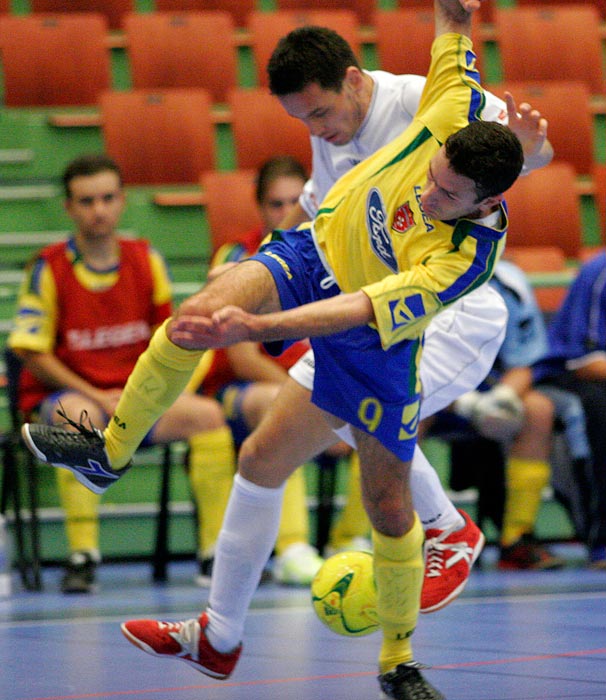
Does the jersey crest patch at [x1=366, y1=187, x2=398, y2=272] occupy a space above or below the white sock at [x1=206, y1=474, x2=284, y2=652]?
above

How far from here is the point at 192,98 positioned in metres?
7.12

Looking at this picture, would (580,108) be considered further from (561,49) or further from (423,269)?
(423,269)

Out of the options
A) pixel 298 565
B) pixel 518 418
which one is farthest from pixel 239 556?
pixel 518 418

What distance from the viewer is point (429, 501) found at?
364cm

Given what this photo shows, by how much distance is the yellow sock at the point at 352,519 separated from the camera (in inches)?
220

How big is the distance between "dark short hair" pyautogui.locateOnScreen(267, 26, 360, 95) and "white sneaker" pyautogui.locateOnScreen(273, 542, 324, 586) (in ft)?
7.44

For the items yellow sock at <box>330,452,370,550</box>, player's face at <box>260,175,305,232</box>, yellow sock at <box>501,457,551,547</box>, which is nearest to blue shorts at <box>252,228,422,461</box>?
player's face at <box>260,175,305,232</box>

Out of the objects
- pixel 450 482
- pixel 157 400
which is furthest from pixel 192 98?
pixel 157 400

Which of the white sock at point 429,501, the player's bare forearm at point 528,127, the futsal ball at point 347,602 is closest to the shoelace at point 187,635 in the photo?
the futsal ball at point 347,602

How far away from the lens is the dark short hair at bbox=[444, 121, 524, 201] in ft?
8.88

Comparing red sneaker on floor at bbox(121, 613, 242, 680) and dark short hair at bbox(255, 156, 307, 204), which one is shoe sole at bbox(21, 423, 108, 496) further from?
dark short hair at bbox(255, 156, 307, 204)

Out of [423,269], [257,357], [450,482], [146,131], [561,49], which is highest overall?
[561,49]

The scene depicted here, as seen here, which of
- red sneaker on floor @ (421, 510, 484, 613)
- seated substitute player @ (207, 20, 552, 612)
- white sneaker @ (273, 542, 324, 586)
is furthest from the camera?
white sneaker @ (273, 542, 324, 586)

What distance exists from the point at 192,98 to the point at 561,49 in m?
2.54
